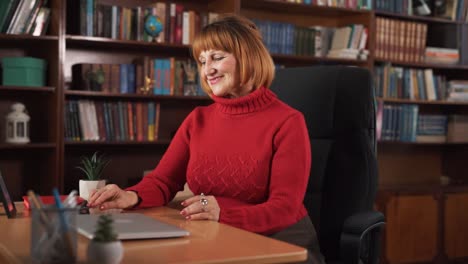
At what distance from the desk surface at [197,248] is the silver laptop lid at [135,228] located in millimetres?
12

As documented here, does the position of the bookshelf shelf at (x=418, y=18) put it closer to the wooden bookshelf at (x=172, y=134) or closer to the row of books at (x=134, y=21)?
the wooden bookshelf at (x=172, y=134)

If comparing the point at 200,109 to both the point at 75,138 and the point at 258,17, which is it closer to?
the point at 75,138

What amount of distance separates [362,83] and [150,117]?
79.2 inches

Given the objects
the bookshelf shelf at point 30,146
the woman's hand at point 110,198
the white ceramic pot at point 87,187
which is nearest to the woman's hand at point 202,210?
the woman's hand at point 110,198

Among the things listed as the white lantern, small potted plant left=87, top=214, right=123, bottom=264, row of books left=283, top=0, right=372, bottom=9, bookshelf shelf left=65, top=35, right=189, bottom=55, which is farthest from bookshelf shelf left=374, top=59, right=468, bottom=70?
small potted plant left=87, top=214, right=123, bottom=264

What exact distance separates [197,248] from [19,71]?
2.66 metres

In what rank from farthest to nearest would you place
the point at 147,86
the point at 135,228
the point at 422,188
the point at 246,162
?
the point at 422,188, the point at 147,86, the point at 246,162, the point at 135,228

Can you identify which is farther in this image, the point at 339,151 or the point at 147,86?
the point at 147,86

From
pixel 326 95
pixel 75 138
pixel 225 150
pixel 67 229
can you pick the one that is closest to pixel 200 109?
pixel 225 150

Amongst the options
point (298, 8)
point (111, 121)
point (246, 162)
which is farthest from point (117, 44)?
point (246, 162)

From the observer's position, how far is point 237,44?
6.53 feet

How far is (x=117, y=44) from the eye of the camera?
13.3ft

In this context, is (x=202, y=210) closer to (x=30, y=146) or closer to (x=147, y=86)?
(x=30, y=146)

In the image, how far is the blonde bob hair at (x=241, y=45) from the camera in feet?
6.53
